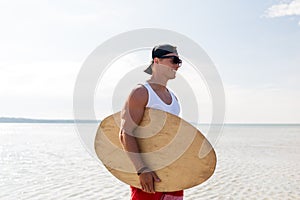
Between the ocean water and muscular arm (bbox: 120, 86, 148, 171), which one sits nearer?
muscular arm (bbox: 120, 86, 148, 171)

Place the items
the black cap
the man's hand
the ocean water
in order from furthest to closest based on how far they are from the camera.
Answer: the ocean water, the black cap, the man's hand

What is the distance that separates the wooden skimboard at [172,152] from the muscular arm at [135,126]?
0.13 feet

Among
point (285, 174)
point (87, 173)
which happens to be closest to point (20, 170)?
point (87, 173)

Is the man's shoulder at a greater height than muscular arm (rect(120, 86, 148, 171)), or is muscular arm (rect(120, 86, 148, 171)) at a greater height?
the man's shoulder

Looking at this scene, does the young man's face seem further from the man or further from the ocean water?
the ocean water

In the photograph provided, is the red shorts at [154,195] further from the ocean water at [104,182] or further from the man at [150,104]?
the ocean water at [104,182]

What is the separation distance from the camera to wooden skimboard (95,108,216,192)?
2.34 metres

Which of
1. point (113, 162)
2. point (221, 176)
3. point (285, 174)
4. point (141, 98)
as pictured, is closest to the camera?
point (141, 98)

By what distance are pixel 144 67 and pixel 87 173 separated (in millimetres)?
8294

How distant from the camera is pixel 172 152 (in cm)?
Answer: 240

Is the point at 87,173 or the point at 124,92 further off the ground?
the point at 124,92

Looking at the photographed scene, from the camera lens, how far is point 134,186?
2.42 metres

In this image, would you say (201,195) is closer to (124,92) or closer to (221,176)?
(221,176)

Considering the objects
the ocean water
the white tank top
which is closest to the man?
the white tank top
